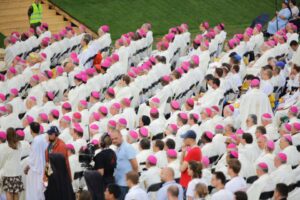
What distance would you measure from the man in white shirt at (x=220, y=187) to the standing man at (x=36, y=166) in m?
3.74

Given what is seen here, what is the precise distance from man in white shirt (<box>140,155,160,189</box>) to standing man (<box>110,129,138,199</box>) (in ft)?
0.72

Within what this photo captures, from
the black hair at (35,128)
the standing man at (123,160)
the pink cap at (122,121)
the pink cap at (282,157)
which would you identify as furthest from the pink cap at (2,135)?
the pink cap at (282,157)

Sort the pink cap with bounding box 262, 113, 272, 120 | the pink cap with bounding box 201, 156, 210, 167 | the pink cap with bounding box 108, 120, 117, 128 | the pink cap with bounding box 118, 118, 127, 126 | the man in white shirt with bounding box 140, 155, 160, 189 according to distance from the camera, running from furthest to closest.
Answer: the pink cap with bounding box 262, 113, 272, 120
the pink cap with bounding box 118, 118, 127, 126
the pink cap with bounding box 108, 120, 117, 128
the pink cap with bounding box 201, 156, 210, 167
the man in white shirt with bounding box 140, 155, 160, 189

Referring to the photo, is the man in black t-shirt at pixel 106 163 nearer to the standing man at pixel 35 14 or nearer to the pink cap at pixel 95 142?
the pink cap at pixel 95 142

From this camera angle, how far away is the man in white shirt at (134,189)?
1648 centimetres

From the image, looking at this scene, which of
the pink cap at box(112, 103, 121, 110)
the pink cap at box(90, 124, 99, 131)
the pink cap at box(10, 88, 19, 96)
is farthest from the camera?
the pink cap at box(10, 88, 19, 96)

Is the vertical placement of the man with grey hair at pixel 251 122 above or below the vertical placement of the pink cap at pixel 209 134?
above

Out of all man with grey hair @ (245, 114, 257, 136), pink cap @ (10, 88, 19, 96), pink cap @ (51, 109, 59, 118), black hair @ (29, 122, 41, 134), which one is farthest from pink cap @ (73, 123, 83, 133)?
pink cap @ (10, 88, 19, 96)

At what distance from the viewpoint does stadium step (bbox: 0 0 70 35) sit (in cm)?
3269

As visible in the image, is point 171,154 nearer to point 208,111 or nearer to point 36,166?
point 36,166

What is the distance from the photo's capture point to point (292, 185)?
17766 mm

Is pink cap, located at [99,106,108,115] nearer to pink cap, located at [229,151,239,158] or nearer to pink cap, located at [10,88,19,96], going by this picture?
pink cap, located at [10,88,19,96]

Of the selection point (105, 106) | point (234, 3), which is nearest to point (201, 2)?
point (234, 3)

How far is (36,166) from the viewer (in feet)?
62.1
